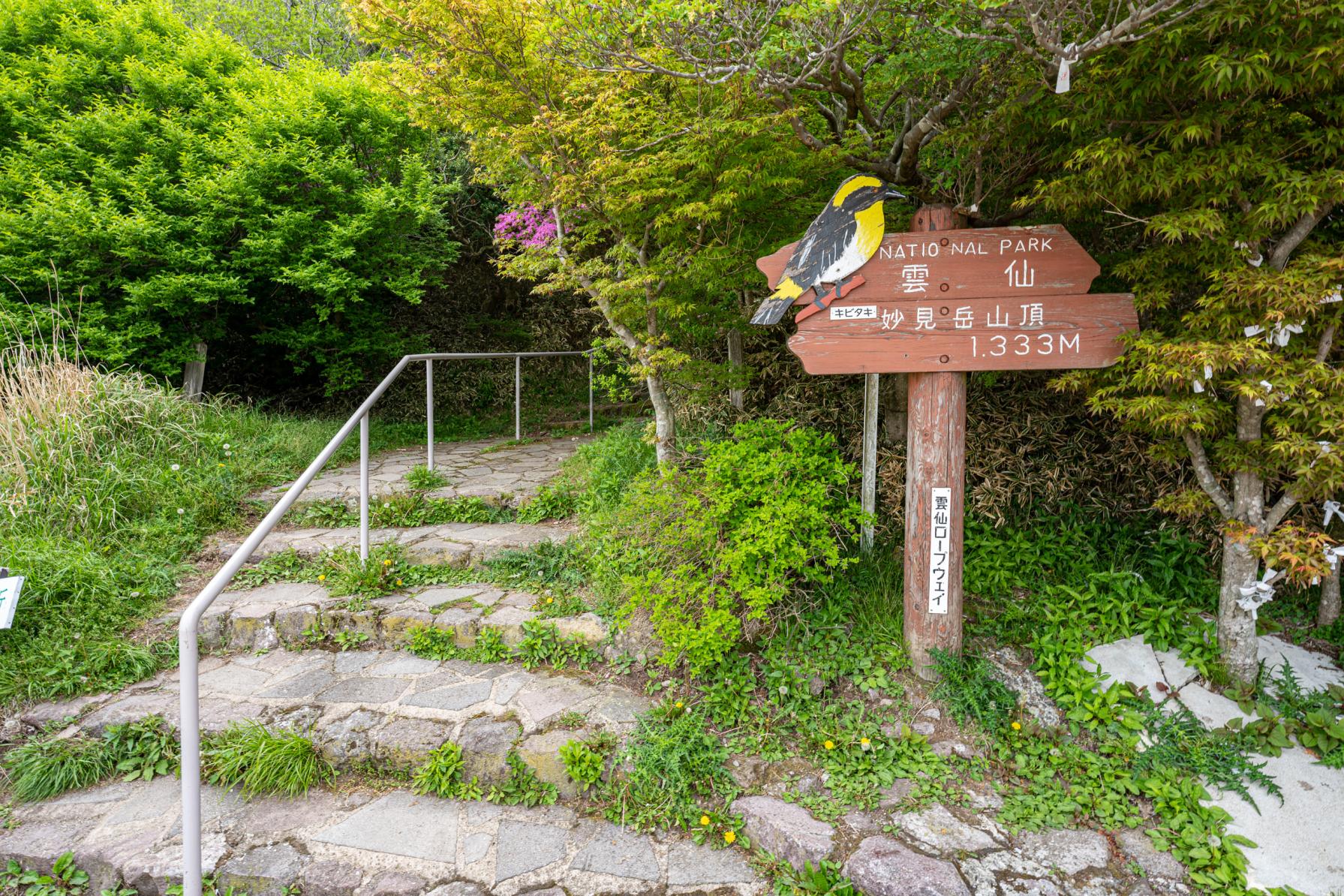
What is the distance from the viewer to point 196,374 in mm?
6492

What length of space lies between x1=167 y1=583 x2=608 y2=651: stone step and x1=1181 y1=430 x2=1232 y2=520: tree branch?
2.55 meters

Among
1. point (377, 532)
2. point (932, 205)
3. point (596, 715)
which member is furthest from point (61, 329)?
point (932, 205)

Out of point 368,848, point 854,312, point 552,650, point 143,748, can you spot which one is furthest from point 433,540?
point 854,312

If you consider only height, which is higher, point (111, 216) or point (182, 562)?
point (111, 216)

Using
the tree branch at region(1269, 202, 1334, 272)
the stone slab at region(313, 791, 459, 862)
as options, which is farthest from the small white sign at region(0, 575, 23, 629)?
the tree branch at region(1269, 202, 1334, 272)

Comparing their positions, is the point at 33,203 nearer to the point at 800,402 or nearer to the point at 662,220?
the point at 662,220

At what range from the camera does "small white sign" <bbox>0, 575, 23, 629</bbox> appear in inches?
112

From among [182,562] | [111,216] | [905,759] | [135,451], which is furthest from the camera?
[111,216]

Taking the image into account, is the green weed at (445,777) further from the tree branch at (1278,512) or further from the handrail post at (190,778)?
the tree branch at (1278,512)

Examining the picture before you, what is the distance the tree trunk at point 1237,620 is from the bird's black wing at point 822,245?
189 cm

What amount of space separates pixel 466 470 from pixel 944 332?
163 inches

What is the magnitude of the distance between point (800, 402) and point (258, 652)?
10.9 ft

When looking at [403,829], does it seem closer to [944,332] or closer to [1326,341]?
[944,332]

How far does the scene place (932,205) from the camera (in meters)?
2.90
